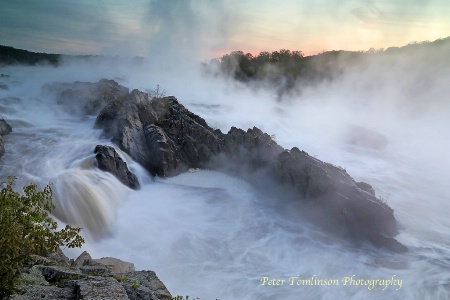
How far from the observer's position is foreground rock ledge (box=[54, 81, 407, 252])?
17.3 meters

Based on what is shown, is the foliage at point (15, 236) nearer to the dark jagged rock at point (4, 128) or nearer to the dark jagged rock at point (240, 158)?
the dark jagged rock at point (240, 158)

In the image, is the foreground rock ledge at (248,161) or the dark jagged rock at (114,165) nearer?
the foreground rock ledge at (248,161)

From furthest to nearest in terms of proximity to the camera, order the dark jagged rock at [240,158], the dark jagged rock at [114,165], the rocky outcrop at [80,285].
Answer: the dark jagged rock at [114,165] < the dark jagged rock at [240,158] < the rocky outcrop at [80,285]

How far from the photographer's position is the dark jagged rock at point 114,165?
1914cm

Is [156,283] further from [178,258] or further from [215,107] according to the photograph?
[215,107]

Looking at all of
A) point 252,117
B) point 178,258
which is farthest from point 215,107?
point 178,258

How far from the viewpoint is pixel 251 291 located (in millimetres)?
12711

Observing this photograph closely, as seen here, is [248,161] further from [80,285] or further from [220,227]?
[80,285]

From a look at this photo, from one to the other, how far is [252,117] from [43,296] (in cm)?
3625

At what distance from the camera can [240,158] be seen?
76.6 feet

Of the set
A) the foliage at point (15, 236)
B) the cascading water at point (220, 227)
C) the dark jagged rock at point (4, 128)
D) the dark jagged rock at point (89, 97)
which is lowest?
the cascading water at point (220, 227)

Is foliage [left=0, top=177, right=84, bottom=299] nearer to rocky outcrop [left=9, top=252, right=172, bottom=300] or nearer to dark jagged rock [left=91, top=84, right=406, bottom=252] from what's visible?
rocky outcrop [left=9, top=252, right=172, bottom=300]

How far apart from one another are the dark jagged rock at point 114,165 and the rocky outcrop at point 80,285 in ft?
39.0

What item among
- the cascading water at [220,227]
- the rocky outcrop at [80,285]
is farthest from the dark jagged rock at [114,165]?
the rocky outcrop at [80,285]
